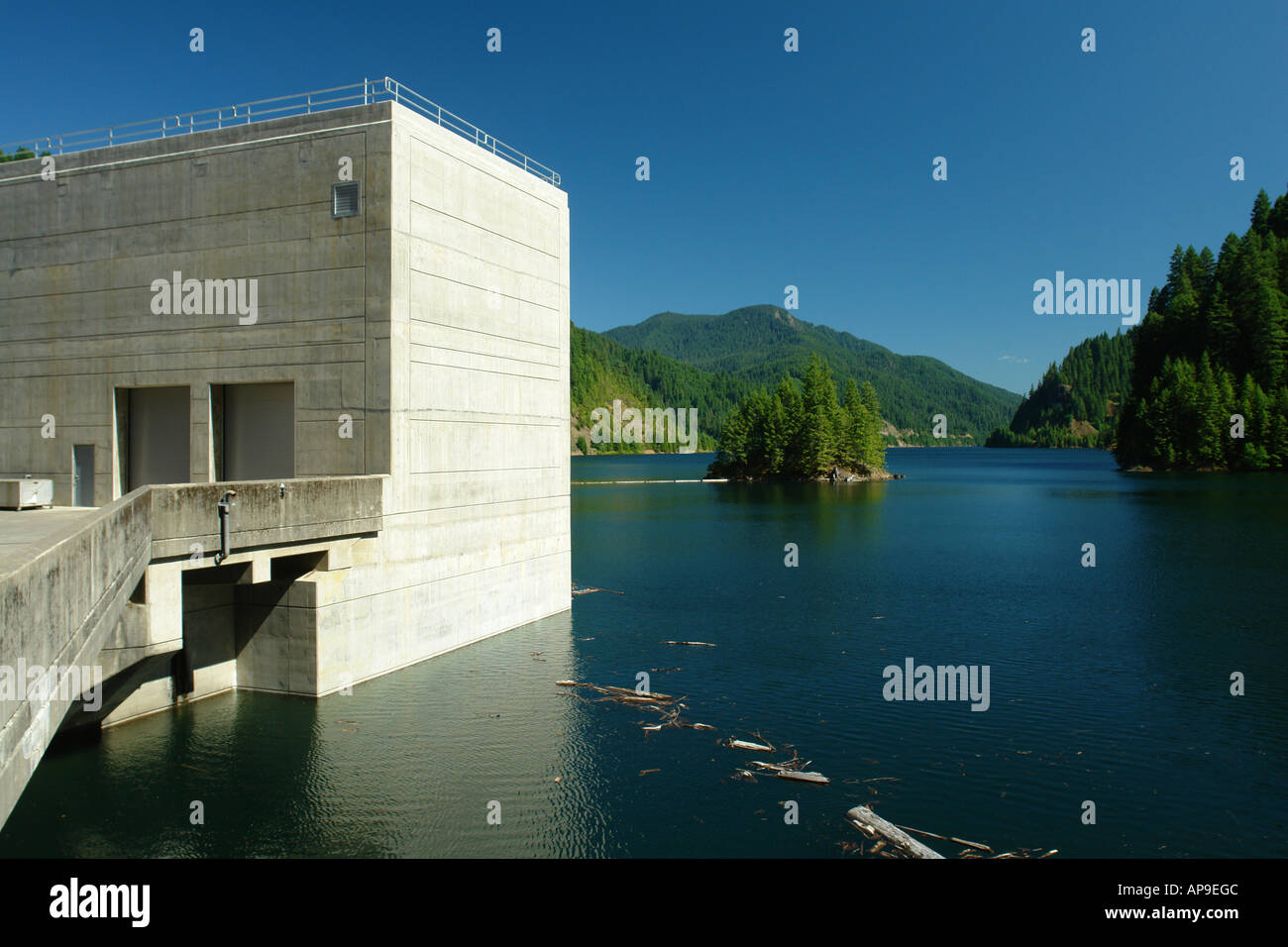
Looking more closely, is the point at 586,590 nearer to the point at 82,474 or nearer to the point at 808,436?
the point at 82,474

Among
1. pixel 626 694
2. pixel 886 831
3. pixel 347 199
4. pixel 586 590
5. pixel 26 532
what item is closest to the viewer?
pixel 886 831

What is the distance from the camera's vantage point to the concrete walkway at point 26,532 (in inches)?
368

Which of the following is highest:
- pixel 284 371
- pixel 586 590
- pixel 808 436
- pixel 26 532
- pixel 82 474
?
pixel 808 436

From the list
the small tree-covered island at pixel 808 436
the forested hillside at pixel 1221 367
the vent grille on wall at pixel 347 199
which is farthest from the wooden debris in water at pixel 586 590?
the forested hillside at pixel 1221 367

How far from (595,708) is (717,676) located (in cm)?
439

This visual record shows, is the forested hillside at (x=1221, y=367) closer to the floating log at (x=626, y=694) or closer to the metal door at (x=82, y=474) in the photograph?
the floating log at (x=626, y=694)

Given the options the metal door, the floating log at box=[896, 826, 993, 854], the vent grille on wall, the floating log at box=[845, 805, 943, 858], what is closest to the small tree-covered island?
the vent grille on wall

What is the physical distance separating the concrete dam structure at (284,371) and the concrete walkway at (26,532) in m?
0.63

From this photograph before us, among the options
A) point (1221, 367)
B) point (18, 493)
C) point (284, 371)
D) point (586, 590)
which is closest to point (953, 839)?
point (284, 371)

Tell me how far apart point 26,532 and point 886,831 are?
49.8ft

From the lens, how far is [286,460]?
24.8m

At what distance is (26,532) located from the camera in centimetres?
1503
